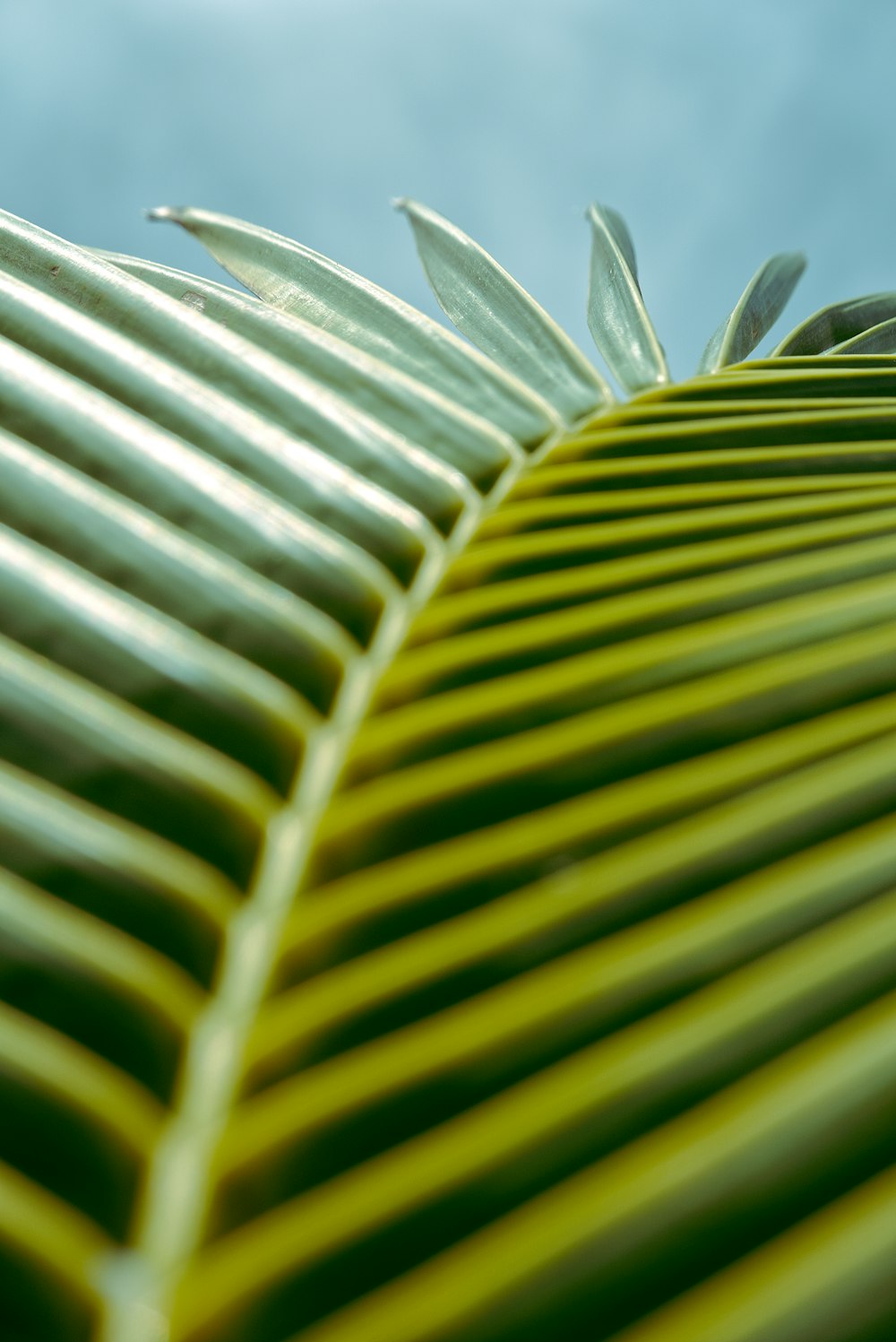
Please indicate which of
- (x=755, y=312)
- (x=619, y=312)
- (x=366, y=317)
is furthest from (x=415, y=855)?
(x=755, y=312)

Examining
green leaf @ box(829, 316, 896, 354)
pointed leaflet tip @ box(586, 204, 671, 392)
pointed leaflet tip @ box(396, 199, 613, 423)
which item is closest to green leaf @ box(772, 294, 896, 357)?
green leaf @ box(829, 316, 896, 354)

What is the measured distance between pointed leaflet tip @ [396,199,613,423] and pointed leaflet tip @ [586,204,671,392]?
0.06 m

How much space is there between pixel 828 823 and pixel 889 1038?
0.32 ft

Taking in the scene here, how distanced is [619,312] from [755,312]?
1.01 ft

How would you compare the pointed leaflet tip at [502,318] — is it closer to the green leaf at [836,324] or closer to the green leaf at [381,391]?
the green leaf at [381,391]

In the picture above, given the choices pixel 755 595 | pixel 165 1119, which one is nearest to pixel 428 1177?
pixel 165 1119

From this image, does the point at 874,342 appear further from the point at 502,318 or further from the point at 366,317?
the point at 366,317

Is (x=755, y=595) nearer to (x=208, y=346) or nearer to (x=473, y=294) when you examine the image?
(x=208, y=346)

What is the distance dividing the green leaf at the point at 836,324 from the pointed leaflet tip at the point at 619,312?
0.81 ft

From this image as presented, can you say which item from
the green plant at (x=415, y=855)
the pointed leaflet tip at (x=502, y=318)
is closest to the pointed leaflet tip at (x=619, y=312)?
the pointed leaflet tip at (x=502, y=318)

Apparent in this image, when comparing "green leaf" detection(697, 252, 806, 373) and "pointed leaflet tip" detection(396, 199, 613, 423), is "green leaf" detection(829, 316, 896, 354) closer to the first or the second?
"green leaf" detection(697, 252, 806, 373)

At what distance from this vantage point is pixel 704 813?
0.36 meters

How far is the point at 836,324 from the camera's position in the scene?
1.33 meters

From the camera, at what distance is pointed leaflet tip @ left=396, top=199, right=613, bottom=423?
712 millimetres
